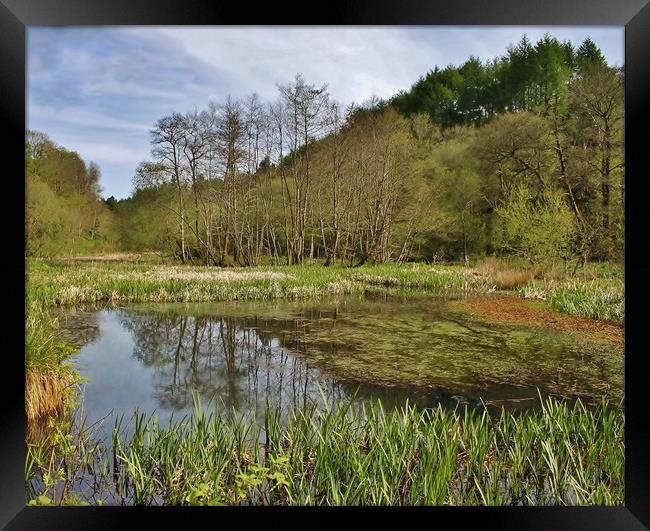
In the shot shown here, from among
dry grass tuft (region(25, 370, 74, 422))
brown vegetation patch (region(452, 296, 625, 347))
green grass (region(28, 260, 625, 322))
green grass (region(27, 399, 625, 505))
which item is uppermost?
green grass (region(28, 260, 625, 322))

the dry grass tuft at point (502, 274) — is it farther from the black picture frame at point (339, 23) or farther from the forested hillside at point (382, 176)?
the black picture frame at point (339, 23)

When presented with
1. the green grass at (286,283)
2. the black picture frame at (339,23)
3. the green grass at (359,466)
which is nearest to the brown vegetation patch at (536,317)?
the green grass at (286,283)

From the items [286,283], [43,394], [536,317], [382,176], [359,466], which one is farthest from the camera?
[286,283]

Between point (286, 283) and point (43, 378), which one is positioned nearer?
point (43, 378)

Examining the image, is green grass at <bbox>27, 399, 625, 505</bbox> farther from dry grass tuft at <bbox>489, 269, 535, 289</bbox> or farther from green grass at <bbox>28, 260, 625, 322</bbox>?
dry grass tuft at <bbox>489, 269, 535, 289</bbox>

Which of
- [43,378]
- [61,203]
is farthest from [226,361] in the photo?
[61,203]

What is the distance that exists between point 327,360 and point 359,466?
4.30ft

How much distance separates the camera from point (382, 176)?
4027 mm

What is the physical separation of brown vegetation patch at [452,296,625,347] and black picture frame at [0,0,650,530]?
131 centimetres

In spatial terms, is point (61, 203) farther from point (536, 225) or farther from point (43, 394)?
point (536, 225)

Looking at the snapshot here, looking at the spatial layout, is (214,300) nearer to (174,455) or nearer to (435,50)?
(174,455)

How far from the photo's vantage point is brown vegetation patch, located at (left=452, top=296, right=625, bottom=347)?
10.6ft

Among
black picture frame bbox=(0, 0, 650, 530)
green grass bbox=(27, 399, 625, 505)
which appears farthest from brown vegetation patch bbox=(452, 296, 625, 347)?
black picture frame bbox=(0, 0, 650, 530)

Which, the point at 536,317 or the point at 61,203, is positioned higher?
the point at 61,203
